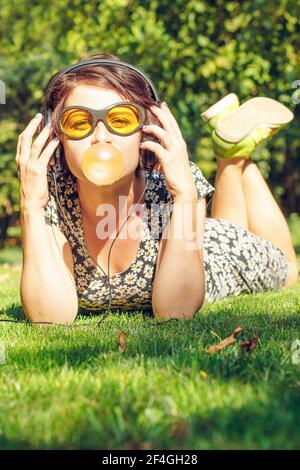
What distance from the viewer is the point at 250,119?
12.2 feet

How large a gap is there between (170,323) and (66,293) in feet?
1.40

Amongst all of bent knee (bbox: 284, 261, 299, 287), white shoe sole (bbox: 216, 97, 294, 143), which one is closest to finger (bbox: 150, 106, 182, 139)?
white shoe sole (bbox: 216, 97, 294, 143)

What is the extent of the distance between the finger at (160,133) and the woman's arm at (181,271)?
0.65 feet

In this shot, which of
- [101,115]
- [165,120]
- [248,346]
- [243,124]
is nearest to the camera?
[248,346]

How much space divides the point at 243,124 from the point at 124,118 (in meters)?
1.43

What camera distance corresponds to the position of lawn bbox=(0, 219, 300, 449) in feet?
3.92

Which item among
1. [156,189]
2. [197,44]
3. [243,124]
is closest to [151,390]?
[156,189]

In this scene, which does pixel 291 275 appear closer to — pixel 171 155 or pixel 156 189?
pixel 156 189

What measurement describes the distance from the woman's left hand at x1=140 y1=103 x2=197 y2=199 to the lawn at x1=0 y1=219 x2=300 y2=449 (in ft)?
1.76

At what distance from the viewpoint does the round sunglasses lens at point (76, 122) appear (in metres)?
2.37

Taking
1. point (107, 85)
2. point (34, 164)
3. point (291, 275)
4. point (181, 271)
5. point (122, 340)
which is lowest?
point (291, 275)

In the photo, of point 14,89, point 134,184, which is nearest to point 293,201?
point 14,89

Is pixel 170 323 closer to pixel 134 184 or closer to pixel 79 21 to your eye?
pixel 134 184

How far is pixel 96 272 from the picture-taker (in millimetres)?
2676
